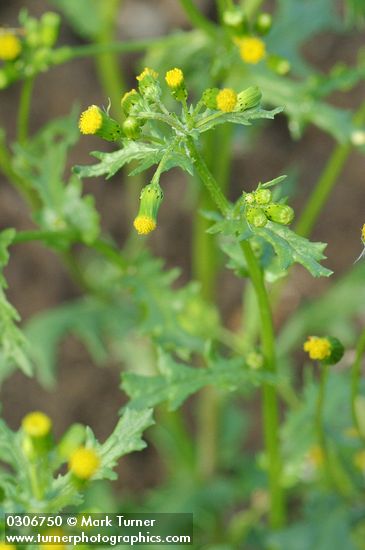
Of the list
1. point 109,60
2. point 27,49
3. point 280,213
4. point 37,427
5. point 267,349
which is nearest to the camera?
point 280,213

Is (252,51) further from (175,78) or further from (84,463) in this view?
(84,463)

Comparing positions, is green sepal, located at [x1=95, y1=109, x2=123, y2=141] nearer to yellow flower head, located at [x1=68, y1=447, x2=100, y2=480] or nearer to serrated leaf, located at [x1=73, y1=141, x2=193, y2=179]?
serrated leaf, located at [x1=73, y1=141, x2=193, y2=179]

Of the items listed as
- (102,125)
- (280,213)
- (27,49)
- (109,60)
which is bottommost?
(280,213)

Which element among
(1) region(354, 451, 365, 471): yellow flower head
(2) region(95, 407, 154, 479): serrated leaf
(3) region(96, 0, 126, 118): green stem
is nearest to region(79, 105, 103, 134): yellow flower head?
(2) region(95, 407, 154, 479): serrated leaf

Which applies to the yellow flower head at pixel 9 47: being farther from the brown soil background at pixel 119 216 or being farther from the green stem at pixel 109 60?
the brown soil background at pixel 119 216

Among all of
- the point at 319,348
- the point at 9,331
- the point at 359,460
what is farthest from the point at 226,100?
the point at 359,460

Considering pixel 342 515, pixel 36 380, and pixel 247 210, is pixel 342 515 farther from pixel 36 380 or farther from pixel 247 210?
pixel 36 380

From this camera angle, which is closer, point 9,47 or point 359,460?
point 9,47
